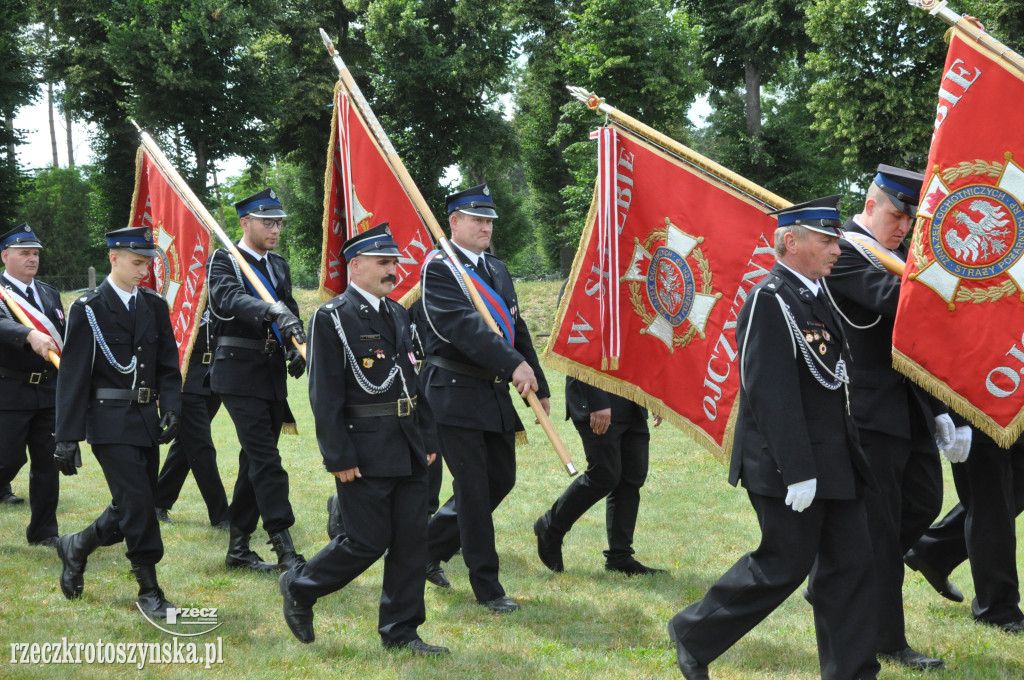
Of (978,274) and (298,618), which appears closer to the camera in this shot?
(978,274)

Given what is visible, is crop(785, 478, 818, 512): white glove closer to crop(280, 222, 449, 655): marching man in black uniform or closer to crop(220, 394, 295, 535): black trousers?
crop(280, 222, 449, 655): marching man in black uniform

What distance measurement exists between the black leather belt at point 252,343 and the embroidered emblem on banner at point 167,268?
4.12ft

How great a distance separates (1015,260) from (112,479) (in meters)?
5.15

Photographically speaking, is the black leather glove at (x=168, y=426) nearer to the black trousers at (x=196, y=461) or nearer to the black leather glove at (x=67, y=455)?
the black leather glove at (x=67, y=455)

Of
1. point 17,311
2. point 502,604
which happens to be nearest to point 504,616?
point 502,604

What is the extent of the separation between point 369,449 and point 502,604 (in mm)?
1535

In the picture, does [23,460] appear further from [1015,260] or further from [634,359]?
[1015,260]

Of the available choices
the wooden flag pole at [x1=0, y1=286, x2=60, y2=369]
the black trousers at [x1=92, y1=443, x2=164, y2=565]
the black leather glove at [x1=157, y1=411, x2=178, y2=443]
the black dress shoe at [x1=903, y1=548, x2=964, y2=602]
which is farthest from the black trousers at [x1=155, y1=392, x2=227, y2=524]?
the black dress shoe at [x1=903, y1=548, x2=964, y2=602]

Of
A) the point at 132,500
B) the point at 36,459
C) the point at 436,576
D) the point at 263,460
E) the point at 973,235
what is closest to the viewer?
the point at 973,235

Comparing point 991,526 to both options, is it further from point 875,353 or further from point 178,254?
point 178,254

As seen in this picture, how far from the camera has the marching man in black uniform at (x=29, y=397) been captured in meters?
7.70

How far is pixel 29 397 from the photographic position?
775 centimetres

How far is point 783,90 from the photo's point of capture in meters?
42.9

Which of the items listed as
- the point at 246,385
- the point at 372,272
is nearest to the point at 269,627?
the point at 246,385
